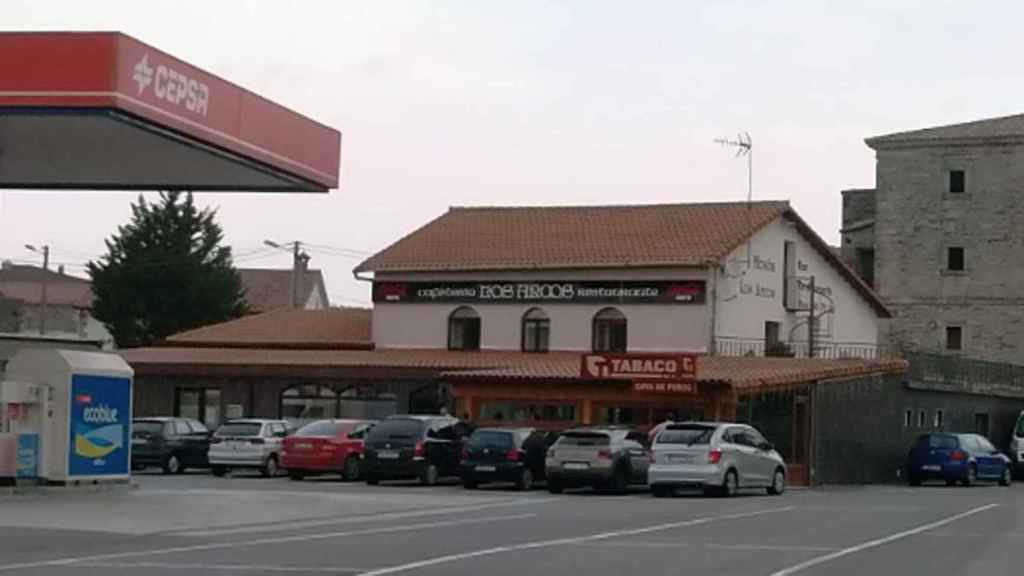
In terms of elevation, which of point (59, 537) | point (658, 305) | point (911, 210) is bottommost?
point (59, 537)

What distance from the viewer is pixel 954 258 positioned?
73250mm

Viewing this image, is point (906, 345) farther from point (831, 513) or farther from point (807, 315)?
point (831, 513)

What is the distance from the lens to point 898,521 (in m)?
27.9

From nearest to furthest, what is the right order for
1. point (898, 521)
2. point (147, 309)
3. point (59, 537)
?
1. point (59, 537)
2. point (898, 521)
3. point (147, 309)

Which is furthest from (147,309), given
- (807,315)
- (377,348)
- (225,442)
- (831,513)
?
(831,513)

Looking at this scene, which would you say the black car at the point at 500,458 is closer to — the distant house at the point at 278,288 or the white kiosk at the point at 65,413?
the white kiosk at the point at 65,413

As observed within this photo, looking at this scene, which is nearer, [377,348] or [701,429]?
[701,429]

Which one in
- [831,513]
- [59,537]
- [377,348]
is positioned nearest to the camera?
[59,537]

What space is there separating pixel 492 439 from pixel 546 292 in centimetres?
1827

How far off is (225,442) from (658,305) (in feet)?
54.0

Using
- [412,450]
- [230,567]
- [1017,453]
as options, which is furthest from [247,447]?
[230,567]

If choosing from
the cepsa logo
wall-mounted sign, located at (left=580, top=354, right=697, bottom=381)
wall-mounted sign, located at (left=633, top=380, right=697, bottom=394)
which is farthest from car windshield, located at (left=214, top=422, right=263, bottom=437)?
the cepsa logo

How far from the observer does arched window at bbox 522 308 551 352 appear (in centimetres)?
5672

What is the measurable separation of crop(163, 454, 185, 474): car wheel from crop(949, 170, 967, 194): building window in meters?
39.8
